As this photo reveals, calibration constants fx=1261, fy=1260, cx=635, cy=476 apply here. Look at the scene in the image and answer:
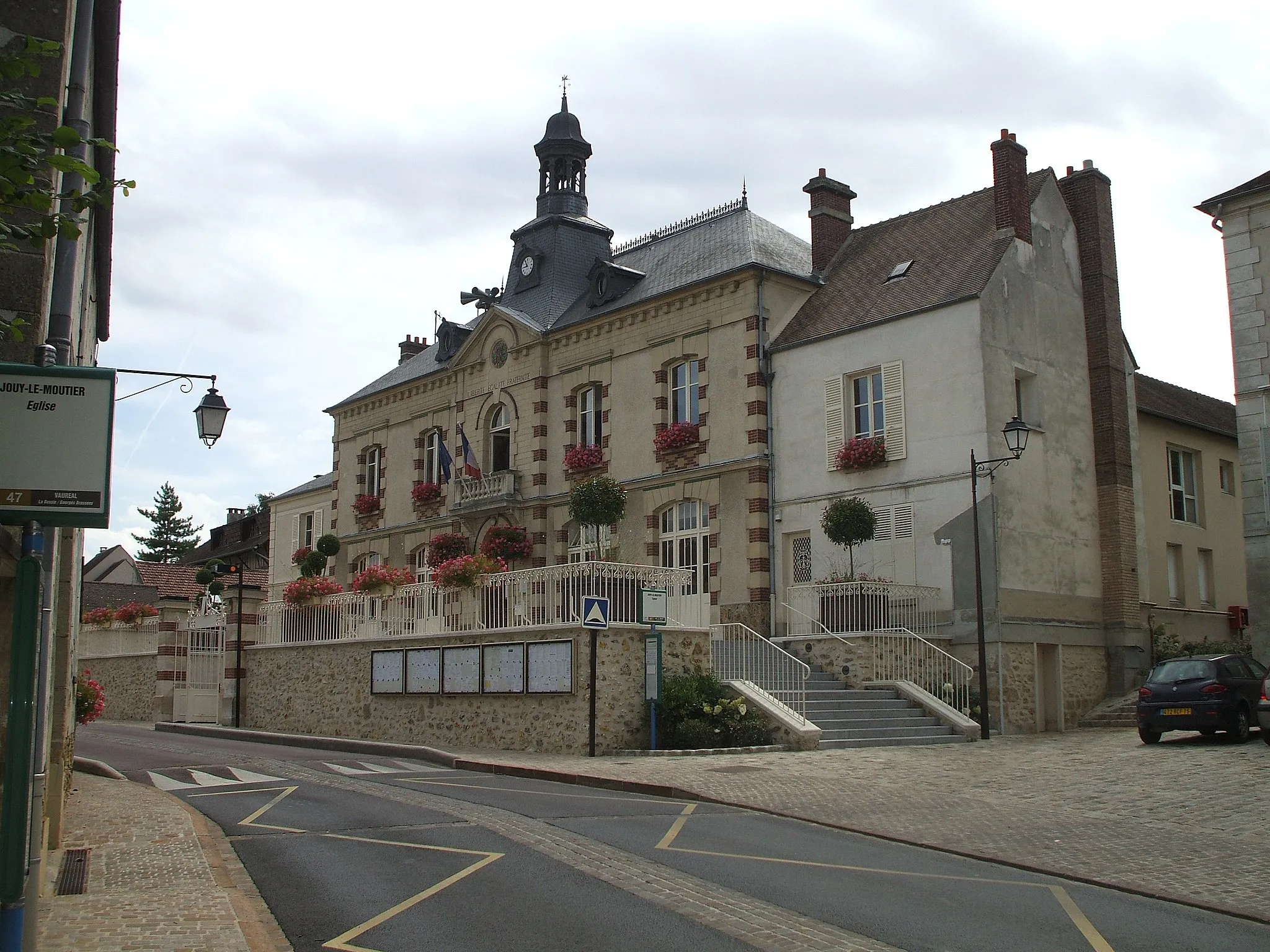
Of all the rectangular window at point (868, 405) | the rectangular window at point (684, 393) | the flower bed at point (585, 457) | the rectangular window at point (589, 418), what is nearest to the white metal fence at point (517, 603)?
the rectangular window at point (868, 405)

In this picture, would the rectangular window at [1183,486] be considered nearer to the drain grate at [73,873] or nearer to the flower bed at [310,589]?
the flower bed at [310,589]

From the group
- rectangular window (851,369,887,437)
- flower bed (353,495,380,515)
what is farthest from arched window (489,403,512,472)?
rectangular window (851,369,887,437)

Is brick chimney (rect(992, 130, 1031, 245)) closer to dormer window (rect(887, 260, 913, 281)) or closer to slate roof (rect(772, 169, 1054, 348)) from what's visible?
slate roof (rect(772, 169, 1054, 348))

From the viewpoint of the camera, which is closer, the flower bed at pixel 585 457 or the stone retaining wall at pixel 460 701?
the stone retaining wall at pixel 460 701

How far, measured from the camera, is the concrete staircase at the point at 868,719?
59.1 feet

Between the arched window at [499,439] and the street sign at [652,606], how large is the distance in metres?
13.2

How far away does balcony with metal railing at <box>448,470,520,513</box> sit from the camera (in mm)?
29125

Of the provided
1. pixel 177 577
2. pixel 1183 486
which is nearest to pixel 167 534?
pixel 177 577

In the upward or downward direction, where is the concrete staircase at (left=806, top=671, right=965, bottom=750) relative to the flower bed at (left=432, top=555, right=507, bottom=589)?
downward

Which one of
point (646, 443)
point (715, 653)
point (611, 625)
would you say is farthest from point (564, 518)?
point (611, 625)

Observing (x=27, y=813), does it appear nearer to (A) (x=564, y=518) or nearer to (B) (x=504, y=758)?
(B) (x=504, y=758)

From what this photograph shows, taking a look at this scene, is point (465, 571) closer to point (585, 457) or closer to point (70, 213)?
point (585, 457)

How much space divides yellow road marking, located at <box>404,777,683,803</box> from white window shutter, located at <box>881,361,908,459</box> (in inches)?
435

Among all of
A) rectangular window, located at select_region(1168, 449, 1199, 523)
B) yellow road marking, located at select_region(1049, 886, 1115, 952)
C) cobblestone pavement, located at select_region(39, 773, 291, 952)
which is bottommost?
yellow road marking, located at select_region(1049, 886, 1115, 952)
